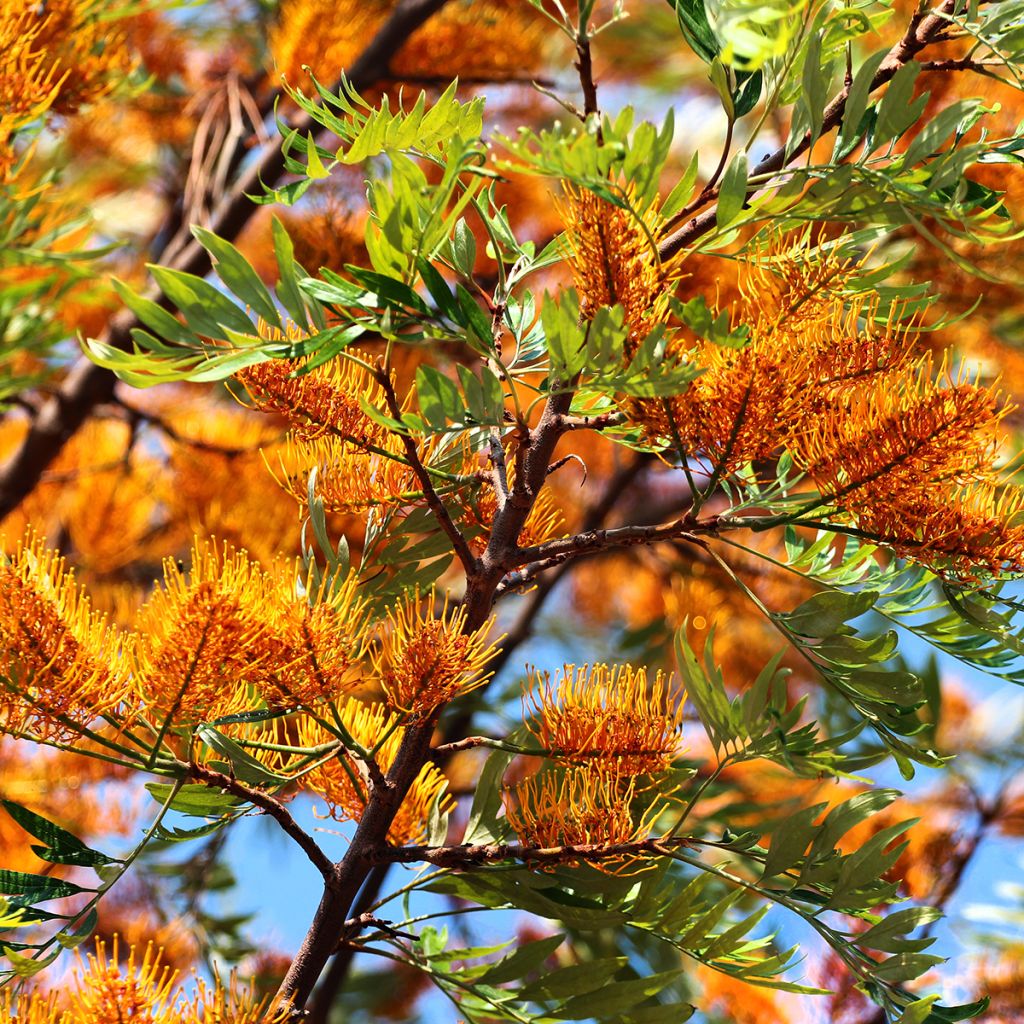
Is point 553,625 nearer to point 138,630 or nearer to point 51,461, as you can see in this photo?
point 51,461

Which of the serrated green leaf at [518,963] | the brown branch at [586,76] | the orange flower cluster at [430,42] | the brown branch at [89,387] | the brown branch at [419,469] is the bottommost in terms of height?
the serrated green leaf at [518,963]

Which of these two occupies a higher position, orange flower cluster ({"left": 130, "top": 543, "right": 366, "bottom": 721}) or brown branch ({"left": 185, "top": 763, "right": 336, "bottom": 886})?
orange flower cluster ({"left": 130, "top": 543, "right": 366, "bottom": 721})

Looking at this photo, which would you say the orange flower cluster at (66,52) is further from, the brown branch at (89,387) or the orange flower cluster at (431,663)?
the orange flower cluster at (431,663)

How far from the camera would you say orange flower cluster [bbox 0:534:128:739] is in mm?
430

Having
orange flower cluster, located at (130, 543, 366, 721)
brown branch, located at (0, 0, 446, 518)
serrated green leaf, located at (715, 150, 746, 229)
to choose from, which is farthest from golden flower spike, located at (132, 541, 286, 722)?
brown branch, located at (0, 0, 446, 518)

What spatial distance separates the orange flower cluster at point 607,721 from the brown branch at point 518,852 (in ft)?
0.09

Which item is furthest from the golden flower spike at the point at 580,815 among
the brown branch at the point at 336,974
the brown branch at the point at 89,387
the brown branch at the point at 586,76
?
the brown branch at the point at 89,387

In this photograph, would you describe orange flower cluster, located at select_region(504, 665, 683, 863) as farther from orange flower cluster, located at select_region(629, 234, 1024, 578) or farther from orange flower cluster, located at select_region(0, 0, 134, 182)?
orange flower cluster, located at select_region(0, 0, 134, 182)

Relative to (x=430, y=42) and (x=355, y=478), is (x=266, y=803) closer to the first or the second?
(x=355, y=478)

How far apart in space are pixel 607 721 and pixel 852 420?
0.14m

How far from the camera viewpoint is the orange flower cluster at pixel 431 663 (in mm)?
433

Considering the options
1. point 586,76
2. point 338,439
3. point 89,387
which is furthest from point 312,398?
point 89,387

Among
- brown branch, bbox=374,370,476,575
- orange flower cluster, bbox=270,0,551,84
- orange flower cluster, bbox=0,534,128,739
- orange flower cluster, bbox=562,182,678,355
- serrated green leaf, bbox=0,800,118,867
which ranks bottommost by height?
serrated green leaf, bbox=0,800,118,867

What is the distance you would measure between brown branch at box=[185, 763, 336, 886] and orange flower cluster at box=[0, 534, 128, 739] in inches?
1.7
